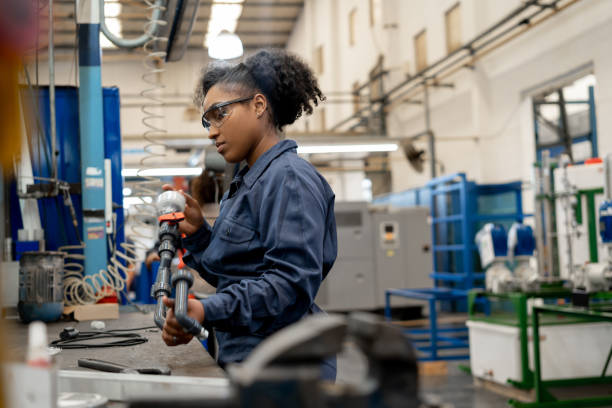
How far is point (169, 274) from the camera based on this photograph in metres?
1.21

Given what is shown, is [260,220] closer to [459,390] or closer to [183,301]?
[183,301]

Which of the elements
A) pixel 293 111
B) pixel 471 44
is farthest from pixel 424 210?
pixel 293 111

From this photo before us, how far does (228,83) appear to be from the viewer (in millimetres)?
1414

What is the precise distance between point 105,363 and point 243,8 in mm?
11808

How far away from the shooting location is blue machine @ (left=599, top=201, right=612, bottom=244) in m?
3.74

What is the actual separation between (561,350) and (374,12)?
7.94 m

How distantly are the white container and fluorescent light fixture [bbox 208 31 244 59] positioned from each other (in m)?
2.85

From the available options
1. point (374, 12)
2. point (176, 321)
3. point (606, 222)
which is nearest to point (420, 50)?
point (374, 12)

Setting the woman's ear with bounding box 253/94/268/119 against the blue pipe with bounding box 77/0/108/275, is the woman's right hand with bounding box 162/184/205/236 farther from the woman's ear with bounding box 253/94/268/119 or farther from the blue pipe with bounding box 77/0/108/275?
the blue pipe with bounding box 77/0/108/275

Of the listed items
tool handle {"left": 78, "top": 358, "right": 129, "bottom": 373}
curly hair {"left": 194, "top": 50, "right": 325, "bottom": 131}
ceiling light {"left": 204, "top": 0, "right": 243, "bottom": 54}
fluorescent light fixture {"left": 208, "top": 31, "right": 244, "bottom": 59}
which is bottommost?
tool handle {"left": 78, "top": 358, "right": 129, "bottom": 373}

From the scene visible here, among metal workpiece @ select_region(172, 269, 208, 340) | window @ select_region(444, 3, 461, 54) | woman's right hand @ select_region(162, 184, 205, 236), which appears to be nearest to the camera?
metal workpiece @ select_region(172, 269, 208, 340)

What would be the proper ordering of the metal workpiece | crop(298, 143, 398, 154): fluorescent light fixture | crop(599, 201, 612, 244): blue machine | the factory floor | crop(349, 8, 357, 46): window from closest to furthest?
the metal workpiece, crop(599, 201, 612, 244): blue machine, the factory floor, crop(298, 143, 398, 154): fluorescent light fixture, crop(349, 8, 357, 46): window

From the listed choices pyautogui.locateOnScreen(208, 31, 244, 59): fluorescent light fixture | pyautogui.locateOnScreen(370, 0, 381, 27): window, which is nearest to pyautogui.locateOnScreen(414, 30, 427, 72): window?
pyautogui.locateOnScreen(370, 0, 381, 27): window

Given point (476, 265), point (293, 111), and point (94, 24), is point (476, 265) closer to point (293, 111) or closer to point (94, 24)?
point (94, 24)
